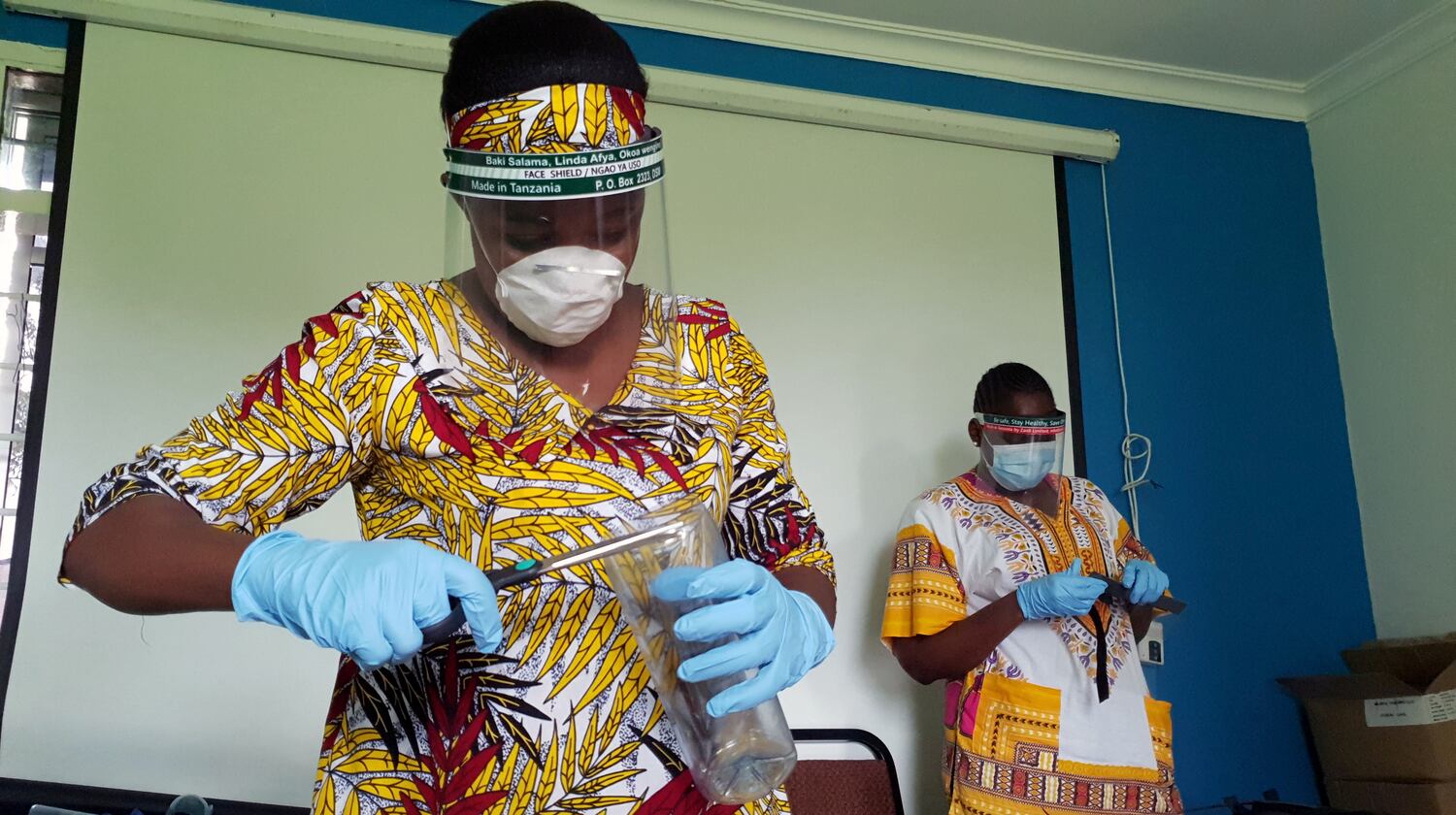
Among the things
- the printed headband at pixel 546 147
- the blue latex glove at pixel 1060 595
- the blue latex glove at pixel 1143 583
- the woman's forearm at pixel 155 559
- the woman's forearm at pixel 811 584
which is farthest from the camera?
the blue latex glove at pixel 1143 583

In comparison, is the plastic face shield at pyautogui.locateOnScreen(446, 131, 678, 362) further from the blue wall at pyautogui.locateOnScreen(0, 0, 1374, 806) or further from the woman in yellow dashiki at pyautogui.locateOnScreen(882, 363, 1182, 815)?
the blue wall at pyautogui.locateOnScreen(0, 0, 1374, 806)

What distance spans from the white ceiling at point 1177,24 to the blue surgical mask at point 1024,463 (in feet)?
4.55

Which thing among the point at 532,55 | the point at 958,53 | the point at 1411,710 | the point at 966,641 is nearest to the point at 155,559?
the point at 532,55

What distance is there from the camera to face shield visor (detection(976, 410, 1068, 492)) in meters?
2.38

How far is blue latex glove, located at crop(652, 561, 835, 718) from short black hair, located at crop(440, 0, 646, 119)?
1.31 ft

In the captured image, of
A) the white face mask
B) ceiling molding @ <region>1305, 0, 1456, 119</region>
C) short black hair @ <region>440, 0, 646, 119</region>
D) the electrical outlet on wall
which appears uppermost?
ceiling molding @ <region>1305, 0, 1456, 119</region>

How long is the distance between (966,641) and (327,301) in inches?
63.0

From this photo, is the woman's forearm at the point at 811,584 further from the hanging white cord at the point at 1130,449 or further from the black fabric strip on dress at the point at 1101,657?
the hanging white cord at the point at 1130,449

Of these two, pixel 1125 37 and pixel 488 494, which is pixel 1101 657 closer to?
pixel 488 494

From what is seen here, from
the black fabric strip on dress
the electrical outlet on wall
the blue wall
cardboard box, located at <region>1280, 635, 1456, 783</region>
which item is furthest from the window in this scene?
cardboard box, located at <region>1280, 635, 1456, 783</region>

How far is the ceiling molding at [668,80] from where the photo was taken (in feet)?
8.36

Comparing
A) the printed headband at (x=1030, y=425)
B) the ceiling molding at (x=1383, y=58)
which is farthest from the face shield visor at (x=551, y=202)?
the ceiling molding at (x=1383, y=58)

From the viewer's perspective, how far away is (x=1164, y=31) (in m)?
3.25

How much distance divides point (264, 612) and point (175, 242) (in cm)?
200
